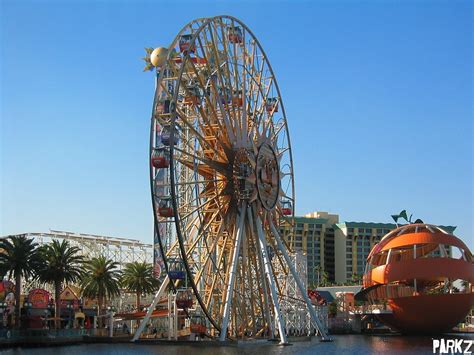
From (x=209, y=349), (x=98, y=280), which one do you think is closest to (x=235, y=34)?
(x=209, y=349)

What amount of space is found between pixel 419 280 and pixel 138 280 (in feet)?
91.9

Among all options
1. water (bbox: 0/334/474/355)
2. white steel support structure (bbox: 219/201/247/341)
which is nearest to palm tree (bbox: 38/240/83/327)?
water (bbox: 0/334/474/355)

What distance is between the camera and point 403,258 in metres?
84.4

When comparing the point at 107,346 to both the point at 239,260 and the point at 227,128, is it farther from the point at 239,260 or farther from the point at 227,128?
the point at 227,128

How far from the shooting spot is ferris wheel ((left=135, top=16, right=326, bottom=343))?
55.3 metres

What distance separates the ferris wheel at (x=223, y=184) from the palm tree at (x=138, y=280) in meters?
19.0

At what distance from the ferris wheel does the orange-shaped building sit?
17694 millimetres

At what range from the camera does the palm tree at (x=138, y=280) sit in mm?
80938

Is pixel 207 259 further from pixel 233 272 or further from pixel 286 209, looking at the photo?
pixel 286 209

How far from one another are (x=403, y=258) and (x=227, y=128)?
3273 cm

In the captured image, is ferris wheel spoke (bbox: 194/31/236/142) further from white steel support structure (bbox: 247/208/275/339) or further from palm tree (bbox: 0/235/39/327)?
palm tree (bbox: 0/235/39/327)

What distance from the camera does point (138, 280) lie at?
80.9 metres

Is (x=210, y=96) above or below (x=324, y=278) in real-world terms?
above

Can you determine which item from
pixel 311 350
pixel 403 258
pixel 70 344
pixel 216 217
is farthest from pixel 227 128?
pixel 403 258
